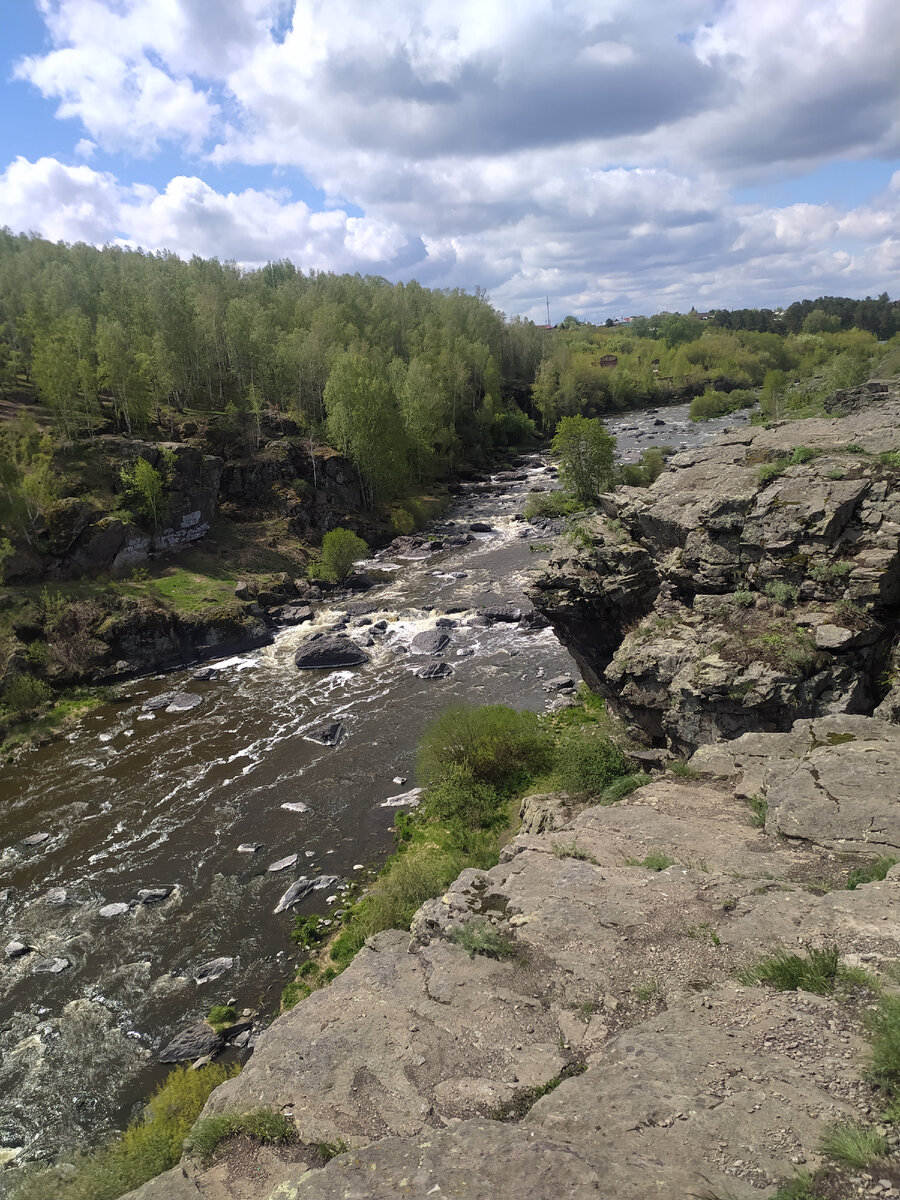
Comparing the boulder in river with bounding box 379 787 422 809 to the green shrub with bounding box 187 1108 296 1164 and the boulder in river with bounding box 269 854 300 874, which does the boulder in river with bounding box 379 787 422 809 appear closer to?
the boulder in river with bounding box 269 854 300 874

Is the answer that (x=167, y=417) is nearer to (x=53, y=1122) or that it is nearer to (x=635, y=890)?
(x=53, y=1122)

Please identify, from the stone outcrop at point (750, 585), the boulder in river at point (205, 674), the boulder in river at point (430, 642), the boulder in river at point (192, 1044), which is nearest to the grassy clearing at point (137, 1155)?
the boulder in river at point (192, 1044)

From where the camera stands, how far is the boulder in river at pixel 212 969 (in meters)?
17.5

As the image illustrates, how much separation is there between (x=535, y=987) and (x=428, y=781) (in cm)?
1457

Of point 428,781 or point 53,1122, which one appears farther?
point 428,781

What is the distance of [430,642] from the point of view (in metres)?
38.0

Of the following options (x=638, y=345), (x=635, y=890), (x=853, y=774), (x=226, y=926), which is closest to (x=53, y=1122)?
(x=226, y=926)

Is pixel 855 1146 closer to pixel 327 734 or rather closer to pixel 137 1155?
pixel 137 1155

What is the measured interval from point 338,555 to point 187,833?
2899 cm

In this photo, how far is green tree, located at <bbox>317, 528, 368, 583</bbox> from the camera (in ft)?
164

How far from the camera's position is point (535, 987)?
32.0ft

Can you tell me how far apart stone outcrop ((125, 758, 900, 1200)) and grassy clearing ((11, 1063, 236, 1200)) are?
3877 millimetres

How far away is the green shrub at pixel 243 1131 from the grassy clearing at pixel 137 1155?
14.6ft

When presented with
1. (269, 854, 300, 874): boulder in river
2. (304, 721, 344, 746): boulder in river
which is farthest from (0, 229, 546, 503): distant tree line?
(269, 854, 300, 874): boulder in river
